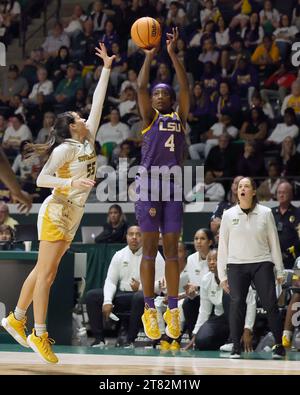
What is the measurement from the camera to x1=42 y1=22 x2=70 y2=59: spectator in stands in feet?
63.2

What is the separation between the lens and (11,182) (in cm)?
604

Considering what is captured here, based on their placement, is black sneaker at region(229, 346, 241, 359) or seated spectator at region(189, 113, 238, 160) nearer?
black sneaker at region(229, 346, 241, 359)

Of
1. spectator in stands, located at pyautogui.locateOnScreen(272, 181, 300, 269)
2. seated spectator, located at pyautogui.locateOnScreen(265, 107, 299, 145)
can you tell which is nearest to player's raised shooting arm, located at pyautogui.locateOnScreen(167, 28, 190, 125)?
spectator in stands, located at pyautogui.locateOnScreen(272, 181, 300, 269)

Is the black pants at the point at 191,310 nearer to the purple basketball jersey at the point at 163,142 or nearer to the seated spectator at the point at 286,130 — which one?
the purple basketball jersey at the point at 163,142

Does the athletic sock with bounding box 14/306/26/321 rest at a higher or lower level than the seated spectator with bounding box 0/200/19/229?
lower

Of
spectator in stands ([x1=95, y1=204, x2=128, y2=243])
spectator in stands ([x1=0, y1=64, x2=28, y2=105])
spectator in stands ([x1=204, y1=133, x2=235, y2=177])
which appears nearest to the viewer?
spectator in stands ([x1=95, y1=204, x2=128, y2=243])

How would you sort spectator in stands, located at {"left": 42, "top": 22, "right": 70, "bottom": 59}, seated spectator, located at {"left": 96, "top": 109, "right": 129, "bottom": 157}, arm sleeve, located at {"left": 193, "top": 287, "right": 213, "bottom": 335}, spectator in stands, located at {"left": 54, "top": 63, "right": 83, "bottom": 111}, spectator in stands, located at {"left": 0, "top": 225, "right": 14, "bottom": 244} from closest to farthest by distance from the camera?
arm sleeve, located at {"left": 193, "top": 287, "right": 213, "bottom": 335} → spectator in stands, located at {"left": 0, "top": 225, "right": 14, "bottom": 244} → seated spectator, located at {"left": 96, "top": 109, "right": 129, "bottom": 157} → spectator in stands, located at {"left": 54, "top": 63, "right": 83, "bottom": 111} → spectator in stands, located at {"left": 42, "top": 22, "right": 70, "bottom": 59}

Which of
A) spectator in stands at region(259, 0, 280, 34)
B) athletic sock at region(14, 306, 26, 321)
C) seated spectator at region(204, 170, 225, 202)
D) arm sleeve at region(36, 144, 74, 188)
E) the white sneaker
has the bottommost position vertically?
the white sneaker

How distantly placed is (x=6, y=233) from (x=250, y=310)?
360 centimetres

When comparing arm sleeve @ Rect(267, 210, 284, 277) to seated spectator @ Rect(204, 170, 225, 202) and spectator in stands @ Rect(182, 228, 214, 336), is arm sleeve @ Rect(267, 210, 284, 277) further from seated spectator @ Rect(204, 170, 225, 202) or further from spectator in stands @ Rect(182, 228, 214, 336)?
seated spectator @ Rect(204, 170, 225, 202)

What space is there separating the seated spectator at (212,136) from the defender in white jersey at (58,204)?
6446 millimetres

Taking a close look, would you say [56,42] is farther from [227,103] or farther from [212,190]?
[212,190]

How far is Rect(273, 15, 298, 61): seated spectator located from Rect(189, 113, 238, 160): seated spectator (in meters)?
1.58
